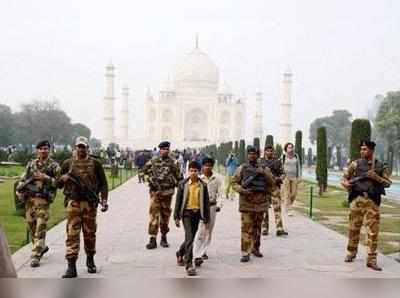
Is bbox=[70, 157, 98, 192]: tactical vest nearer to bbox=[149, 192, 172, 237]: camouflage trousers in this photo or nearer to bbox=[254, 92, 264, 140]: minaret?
bbox=[149, 192, 172, 237]: camouflage trousers

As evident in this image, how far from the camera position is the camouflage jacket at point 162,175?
21.3 feet

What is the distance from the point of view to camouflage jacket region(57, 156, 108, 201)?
4.98 m

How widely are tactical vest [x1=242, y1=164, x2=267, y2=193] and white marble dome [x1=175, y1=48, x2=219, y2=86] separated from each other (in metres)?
66.8

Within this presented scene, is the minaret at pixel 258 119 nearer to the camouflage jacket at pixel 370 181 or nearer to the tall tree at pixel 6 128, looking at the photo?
the tall tree at pixel 6 128

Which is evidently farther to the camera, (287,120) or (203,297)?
(287,120)

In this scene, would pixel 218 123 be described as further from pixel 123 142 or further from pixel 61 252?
pixel 61 252

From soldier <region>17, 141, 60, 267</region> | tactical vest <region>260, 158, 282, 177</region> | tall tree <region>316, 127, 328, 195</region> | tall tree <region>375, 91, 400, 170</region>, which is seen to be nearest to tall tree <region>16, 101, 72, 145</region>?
tall tree <region>375, 91, 400, 170</region>

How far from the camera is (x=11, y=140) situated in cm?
4600

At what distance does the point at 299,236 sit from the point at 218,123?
6879cm

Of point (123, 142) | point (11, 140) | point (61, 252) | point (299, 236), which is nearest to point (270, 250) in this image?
point (299, 236)

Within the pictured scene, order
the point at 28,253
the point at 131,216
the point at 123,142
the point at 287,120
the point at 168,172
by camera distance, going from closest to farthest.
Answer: the point at 28,253
the point at 168,172
the point at 131,216
the point at 287,120
the point at 123,142

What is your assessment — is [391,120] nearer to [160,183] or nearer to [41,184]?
[160,183]

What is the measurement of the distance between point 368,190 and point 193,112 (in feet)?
236

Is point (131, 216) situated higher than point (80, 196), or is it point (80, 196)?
point (80, 196)
